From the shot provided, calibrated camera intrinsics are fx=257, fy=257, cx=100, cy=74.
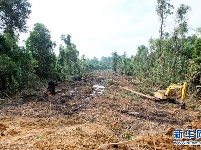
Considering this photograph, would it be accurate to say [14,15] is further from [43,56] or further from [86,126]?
[86,126]

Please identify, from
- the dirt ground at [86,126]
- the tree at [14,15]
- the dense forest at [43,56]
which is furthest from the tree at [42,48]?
the dirt ground at [86,126]

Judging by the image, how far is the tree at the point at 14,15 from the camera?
84.1ft

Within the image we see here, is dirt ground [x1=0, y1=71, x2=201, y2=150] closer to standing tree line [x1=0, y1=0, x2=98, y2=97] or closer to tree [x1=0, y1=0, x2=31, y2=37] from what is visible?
standing tree line [x1=0, y1=0, x2=98, y2=97]

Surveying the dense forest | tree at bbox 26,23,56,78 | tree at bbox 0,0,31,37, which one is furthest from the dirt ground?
tree at bbox 26,23,56,78

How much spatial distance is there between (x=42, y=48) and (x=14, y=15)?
9794 millimetres

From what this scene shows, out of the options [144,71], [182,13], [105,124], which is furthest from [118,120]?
[144,71]

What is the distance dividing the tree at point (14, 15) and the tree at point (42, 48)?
22.4 feet

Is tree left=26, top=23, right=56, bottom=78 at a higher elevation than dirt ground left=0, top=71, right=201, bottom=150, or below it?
higher

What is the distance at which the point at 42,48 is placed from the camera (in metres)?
35.7

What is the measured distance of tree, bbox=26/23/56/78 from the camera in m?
34.7

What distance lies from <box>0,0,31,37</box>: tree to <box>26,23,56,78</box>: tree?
6.83 metres

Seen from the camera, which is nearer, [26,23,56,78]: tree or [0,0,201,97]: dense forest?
[0,0,201,97]: dense forest

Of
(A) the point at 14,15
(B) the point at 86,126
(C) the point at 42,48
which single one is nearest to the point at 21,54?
(A) the point at 14,15

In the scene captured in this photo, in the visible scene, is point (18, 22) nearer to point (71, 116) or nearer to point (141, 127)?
point (71, 116)
